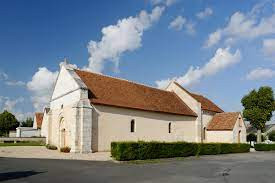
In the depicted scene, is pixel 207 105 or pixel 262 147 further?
pixel 207 105

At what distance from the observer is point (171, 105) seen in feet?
132

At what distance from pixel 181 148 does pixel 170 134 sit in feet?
33.3

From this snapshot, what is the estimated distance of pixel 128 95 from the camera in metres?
34.8

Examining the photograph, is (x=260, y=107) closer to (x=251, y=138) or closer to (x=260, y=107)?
(x=260, y=107)

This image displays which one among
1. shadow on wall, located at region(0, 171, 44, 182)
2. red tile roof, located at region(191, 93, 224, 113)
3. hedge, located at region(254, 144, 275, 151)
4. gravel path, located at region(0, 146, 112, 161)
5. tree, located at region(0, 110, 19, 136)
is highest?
red tile roof, located at region(191, 93, 224, 113)

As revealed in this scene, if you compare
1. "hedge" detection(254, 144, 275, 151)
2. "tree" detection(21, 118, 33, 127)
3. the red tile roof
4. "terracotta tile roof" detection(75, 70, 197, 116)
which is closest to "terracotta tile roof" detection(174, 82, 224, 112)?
the red tile roof

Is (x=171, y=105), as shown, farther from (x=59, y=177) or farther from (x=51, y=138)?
(x=59, y=177)

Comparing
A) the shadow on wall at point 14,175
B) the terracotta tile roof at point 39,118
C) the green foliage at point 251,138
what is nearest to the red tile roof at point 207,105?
the green foliage at point 251,138

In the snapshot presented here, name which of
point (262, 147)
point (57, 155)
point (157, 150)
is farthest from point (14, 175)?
point (262, 147)

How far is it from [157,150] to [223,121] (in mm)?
21413

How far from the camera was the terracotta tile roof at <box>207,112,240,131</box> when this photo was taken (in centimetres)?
4272

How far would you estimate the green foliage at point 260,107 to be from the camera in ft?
176

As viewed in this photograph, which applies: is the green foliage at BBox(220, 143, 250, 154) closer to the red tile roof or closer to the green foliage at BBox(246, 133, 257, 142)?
the red tile roof

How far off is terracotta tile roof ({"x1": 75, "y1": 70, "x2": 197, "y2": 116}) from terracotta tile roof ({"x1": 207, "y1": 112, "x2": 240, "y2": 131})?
4.09 m
